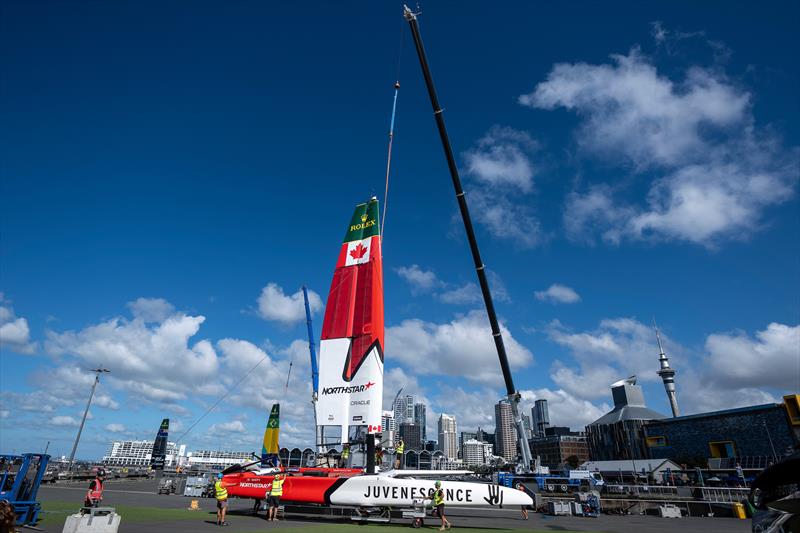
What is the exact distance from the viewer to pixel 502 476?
26.6 meters

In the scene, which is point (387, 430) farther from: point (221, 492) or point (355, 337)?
point (221, 492)

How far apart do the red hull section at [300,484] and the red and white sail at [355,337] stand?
1440mm

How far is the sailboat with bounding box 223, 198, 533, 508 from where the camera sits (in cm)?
1543

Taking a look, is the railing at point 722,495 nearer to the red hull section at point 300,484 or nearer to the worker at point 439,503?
the worker at point 439,503

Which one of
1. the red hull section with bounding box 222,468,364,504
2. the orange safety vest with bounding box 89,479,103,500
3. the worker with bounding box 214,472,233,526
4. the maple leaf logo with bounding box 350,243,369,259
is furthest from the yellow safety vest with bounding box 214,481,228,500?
the maple leaf logo with bounding box 350,243,369,259

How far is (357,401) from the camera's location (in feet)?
57.3

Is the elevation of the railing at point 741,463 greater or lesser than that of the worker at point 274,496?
greater

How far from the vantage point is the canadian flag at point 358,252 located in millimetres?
20250

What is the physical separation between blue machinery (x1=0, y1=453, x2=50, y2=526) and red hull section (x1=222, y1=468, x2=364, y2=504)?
6.76 m

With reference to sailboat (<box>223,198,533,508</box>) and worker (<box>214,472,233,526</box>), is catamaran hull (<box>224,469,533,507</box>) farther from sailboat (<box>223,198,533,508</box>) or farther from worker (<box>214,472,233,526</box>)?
worker (<box>214,472,233,526</box>)

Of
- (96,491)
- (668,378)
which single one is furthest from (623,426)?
(96,491)

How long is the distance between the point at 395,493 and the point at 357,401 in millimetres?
3734

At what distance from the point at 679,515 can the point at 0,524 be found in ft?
83.9

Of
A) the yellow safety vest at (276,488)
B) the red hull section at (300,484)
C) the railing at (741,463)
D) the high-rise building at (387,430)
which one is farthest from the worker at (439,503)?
the railing at (741,463)
